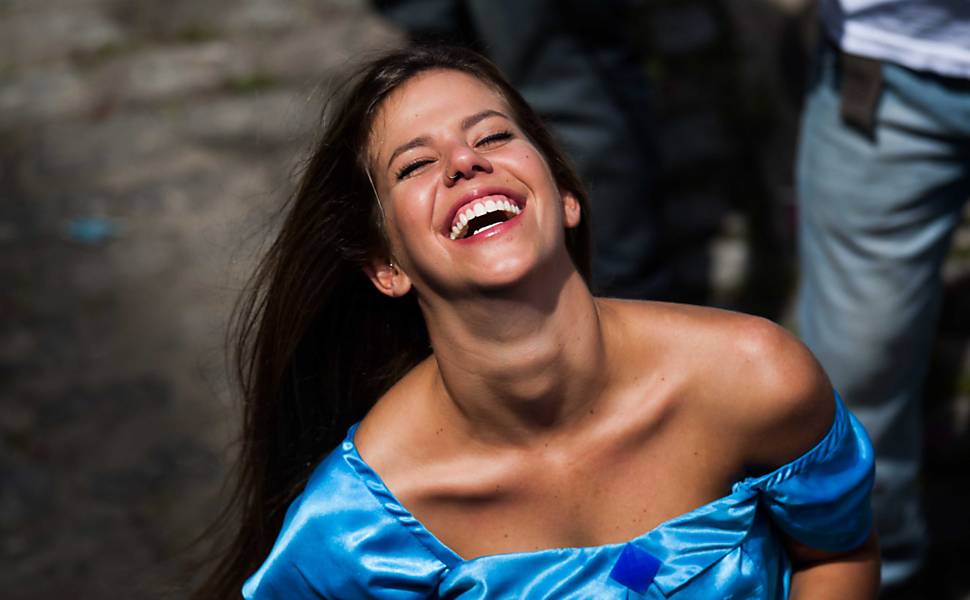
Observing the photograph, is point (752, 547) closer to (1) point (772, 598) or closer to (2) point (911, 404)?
(1) point (772, 598)

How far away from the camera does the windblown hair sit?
1.95 meters

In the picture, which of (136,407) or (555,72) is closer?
(555,72)

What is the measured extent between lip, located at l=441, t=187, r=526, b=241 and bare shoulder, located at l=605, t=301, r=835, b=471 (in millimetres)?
271

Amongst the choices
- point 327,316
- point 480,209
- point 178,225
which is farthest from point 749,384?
point 178,225

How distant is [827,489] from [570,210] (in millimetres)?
565

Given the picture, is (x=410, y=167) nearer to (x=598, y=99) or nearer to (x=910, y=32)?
(x=910, y=32)

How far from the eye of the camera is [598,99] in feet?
10.3

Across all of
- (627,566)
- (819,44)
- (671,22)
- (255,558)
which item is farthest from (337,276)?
(671,22)

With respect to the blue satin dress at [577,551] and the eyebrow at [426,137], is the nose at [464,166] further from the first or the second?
the blue satin dress at [577,551]

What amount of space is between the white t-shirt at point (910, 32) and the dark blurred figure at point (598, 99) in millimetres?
890

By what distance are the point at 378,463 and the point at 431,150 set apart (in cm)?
46

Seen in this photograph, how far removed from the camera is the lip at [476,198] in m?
1.72

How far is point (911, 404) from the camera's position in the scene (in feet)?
8.58

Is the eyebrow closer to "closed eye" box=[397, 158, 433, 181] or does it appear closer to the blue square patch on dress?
"closed eye" box=[397, 158, 433, 181]
